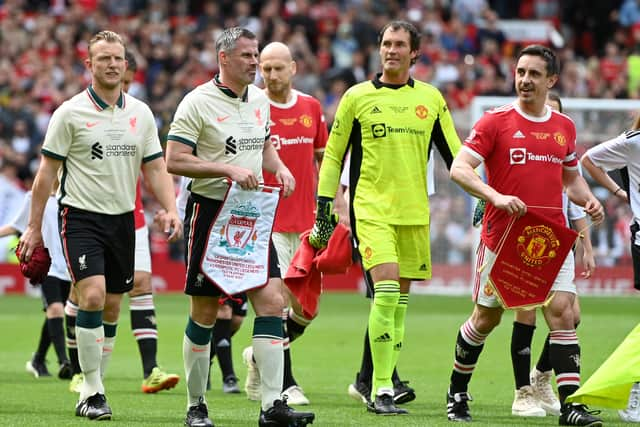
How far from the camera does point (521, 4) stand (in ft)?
106

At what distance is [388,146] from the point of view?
9344 millimetres

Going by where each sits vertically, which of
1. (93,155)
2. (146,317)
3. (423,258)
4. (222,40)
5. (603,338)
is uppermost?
(222,40)

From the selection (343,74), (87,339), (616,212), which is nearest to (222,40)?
(87,339)

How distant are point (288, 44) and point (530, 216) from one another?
1935 cm

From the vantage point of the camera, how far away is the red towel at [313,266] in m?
10.2

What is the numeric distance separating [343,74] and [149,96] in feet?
12.8

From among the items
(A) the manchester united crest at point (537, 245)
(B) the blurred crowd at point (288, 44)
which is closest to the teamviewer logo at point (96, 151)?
(A) the manchester united crest at point (537, 245)

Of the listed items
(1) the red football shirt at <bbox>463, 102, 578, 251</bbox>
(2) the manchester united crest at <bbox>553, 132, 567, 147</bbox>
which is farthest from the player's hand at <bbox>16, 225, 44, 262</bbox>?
(2) the manchester united crest at <bbox>553, 132, 567, 147</bbox>

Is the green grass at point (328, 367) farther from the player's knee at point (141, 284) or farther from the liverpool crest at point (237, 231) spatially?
the liverpool crest at point (237, 231)

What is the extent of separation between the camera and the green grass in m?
8.98

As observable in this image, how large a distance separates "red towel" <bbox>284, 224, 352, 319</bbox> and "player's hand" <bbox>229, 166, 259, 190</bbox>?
2.41 m

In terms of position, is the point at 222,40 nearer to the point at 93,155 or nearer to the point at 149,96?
the point at 93,155

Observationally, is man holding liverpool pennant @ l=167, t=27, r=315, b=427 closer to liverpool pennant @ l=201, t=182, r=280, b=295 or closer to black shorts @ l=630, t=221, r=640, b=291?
liverpool pennant @ l=201, t=182, r=280, b=295

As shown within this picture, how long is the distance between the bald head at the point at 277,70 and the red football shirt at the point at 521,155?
2.30 meters
